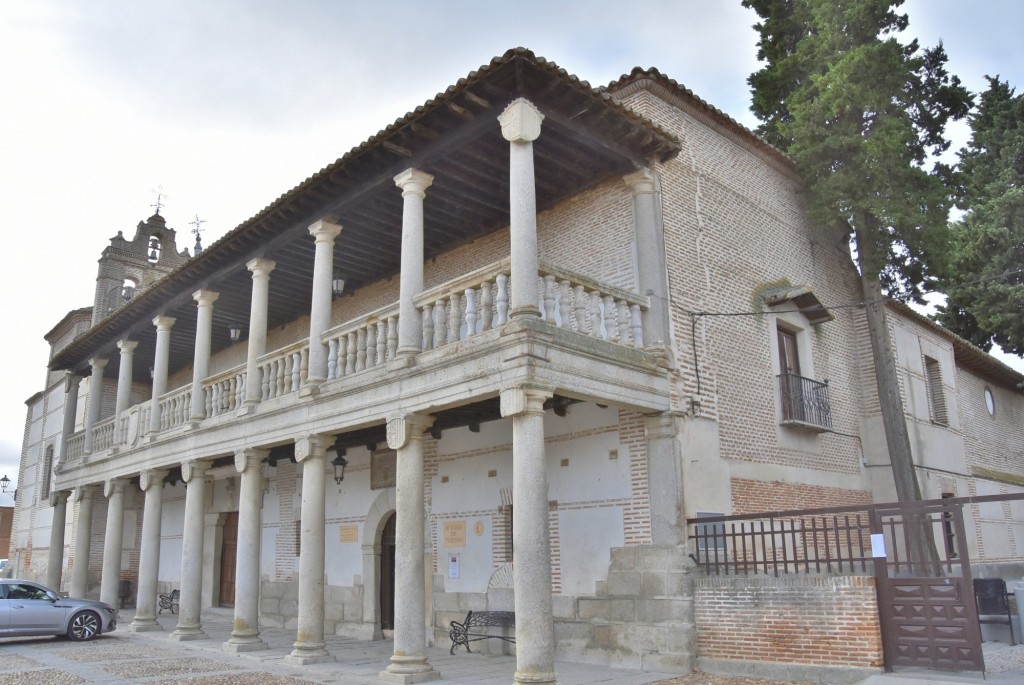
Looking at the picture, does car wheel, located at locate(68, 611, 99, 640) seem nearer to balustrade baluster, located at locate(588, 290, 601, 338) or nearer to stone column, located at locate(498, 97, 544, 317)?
stone column, located at locate(498, 97, 544, 317)

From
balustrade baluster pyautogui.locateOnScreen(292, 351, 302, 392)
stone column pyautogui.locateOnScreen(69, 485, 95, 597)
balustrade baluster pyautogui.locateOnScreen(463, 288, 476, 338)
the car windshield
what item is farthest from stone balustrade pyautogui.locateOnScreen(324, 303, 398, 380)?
stone column pyautogui.locateOnScreen(69, 485, 95, 597)

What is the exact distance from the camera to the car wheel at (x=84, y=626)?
1359 centimetres

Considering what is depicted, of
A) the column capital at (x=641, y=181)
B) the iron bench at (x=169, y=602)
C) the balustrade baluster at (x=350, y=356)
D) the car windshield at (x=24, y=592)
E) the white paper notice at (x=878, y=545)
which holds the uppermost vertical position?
the column capital at (x=641, y=181)

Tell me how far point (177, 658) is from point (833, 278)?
40.0ft

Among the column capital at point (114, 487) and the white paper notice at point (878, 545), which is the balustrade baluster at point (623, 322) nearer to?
the white paper notice at point (878, 545)

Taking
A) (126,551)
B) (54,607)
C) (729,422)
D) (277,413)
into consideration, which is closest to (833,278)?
(729,422)

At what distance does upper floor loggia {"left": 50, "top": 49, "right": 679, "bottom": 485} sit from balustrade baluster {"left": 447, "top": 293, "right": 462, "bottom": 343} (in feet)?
0.07

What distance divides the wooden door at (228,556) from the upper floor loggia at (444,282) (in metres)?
3.45

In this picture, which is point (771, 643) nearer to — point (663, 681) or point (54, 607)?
point (663, 681)

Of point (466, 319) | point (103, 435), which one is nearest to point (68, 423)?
point (103, 435)

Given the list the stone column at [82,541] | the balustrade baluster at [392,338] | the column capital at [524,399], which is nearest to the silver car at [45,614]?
the stone column at [82,541]

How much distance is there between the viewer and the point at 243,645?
11672 mm

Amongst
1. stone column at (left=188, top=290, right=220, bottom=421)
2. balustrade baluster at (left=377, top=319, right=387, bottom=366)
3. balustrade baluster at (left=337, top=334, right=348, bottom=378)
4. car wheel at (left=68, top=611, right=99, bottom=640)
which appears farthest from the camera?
stone column at (left=188, top=290, right=220, bottom=421)

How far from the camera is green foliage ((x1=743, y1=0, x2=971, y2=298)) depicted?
1224 cm
